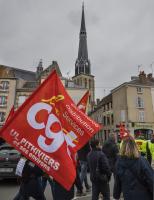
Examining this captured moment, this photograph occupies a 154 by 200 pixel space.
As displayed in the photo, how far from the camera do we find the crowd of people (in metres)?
3.64

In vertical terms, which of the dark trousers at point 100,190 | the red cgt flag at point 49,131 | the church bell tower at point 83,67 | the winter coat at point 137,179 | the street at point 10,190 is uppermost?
the church bell tower at point 83,67

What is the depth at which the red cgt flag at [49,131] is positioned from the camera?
12.8 feet

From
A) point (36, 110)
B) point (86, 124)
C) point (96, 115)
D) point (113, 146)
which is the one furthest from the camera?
point (96, 115)

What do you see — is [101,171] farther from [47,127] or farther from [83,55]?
[83,55]

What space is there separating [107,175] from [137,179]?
206 cm

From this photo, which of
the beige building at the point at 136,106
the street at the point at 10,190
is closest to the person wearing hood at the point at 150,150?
the street at the point at 10,190

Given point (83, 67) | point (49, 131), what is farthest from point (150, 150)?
point (83, 67)

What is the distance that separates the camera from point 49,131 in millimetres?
4141

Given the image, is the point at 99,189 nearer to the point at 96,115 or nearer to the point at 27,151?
the point at 27,151

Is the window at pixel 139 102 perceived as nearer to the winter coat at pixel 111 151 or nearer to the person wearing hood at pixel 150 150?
the person wearing hood at pixel 150 150

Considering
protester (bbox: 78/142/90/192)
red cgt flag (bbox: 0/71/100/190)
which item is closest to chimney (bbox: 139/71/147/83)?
protester (bbox: 78/142/90/192)

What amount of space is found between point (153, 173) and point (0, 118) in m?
39.7

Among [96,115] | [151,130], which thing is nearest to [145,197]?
[151,130]

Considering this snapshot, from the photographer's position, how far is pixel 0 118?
135 feet
